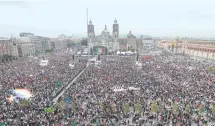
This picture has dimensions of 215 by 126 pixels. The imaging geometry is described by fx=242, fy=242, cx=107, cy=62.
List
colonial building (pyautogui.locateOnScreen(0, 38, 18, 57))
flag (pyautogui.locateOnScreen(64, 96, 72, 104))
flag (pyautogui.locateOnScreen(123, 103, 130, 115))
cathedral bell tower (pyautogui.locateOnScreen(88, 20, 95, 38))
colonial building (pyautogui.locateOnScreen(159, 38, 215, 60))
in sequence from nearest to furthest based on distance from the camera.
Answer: flag (pyautogui.locateOnScreen(123, 103, 130, 115)) < flag (pyautogui.locateOnScreen(64, 96, 72, 104)) < colonial building (pyautogui.locateOnScreen(159, 38, 215, 60)) < colonial building (pyautogui.locateOnScreen(0, 38, 18, 57)) < cathedral bell tower (pyautogui.locateOnScreen(88, 20, 95, 38))

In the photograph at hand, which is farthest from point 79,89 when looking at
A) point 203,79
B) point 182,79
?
point 203,79

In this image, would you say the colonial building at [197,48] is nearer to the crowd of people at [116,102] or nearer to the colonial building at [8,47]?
the crowd of people at [116,102]

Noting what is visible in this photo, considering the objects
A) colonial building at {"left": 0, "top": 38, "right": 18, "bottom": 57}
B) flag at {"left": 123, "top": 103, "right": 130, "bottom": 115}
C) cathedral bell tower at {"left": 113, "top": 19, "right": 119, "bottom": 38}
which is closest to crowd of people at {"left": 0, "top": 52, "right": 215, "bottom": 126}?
flag at {"left": 123, "top": 103, "right": 130, "bottom": 115}

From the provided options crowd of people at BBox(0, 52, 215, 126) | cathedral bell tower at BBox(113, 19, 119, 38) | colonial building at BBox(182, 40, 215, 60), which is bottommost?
crowd of people at BBox(0, 52, 215, 126)

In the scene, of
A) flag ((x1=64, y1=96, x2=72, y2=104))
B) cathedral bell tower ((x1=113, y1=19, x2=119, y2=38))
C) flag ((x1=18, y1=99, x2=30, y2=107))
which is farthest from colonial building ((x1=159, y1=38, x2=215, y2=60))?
flag ((x1=18, y1=99, x2=30, y2=107))

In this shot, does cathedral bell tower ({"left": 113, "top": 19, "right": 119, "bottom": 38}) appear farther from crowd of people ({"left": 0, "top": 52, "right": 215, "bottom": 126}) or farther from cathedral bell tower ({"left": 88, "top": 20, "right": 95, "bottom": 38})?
crowd of people ({"left": 0, "top": 52, "right": 215, "bottom": 126})

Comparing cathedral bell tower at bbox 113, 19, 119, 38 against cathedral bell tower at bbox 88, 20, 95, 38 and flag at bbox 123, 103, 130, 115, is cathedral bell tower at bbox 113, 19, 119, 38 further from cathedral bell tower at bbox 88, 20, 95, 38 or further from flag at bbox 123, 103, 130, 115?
flag at bbox 123, 103, 130, 115

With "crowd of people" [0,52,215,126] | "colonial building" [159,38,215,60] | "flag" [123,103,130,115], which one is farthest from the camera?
"colonial building" [159,38,215,60]

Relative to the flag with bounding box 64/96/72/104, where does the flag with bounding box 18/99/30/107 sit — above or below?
above

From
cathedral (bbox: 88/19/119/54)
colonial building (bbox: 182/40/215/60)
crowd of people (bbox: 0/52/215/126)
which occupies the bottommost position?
crowd of people (bbox: 0/52/215/126)

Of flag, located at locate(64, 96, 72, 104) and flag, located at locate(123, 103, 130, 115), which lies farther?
flag, located at locate(64, 96, 72, 104)

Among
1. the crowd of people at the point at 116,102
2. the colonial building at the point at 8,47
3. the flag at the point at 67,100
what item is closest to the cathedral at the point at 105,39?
the colonial building at the point at 8,47
